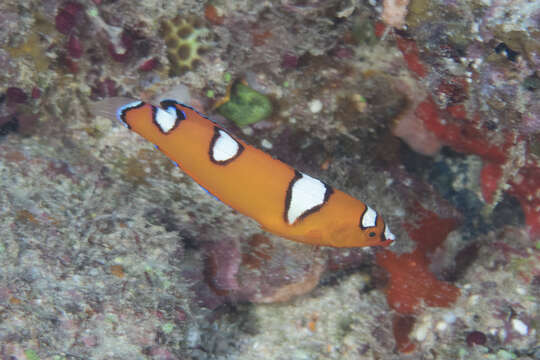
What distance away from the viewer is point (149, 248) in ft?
10.3

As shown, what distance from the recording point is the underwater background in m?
2.71

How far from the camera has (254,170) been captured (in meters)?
2.61

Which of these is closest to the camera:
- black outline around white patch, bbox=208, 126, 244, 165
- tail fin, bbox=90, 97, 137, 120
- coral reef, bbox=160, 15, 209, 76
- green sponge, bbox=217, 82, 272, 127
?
black outline around white patch, bbox=208, 126, 244, 165

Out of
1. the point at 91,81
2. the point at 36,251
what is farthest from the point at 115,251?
the point at 91,81

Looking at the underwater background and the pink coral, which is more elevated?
the pink coral

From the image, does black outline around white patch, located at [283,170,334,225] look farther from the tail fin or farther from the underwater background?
the tail fin

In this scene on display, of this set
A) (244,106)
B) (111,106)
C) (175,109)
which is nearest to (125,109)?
(111,106)

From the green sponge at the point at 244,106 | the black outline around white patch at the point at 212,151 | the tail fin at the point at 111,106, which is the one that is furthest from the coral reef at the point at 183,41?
the black outline around white patch at the point at 212,151

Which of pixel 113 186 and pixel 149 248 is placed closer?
pixel 149 248

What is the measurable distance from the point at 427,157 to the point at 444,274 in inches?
53.3

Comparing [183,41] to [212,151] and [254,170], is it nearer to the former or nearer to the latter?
[212,151]

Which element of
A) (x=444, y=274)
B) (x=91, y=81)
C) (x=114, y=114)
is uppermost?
(x=114, y=114)

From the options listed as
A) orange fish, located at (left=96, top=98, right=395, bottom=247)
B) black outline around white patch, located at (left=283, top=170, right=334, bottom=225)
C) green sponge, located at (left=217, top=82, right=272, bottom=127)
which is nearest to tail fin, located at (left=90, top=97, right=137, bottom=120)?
orange fish, located at (left=96, top=98, right=395, bottom=247)

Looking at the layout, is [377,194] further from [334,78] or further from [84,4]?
[84,4]
